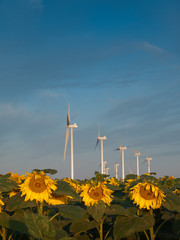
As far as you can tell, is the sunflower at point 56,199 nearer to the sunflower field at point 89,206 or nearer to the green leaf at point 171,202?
the sunflower field at point 89,206

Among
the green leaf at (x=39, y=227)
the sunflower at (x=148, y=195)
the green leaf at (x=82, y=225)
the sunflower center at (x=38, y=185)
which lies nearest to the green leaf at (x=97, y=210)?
the green leaf at (x=82, y=225)

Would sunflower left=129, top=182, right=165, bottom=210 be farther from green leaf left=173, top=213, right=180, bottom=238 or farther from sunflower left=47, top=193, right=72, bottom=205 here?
sunflower left=47, top=193, right=72, bottom=205

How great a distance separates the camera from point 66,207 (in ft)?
17.0

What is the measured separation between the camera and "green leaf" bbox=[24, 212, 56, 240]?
3684 mm

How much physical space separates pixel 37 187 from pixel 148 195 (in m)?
1.91

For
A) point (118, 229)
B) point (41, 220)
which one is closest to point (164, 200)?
point (118, 229)

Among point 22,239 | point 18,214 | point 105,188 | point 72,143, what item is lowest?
point 22,239

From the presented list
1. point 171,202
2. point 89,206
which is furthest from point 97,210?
point 171,202

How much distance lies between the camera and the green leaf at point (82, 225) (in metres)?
5.47

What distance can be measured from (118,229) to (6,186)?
2.06 m

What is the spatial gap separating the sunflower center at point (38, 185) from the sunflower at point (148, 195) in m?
1.59

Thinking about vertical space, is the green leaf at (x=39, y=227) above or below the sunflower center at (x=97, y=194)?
below

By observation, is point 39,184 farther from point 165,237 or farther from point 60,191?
point 165,237

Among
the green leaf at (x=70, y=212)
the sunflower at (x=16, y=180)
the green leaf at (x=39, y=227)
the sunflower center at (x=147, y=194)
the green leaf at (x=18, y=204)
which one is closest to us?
the green leaf at (x=39, y=227)
